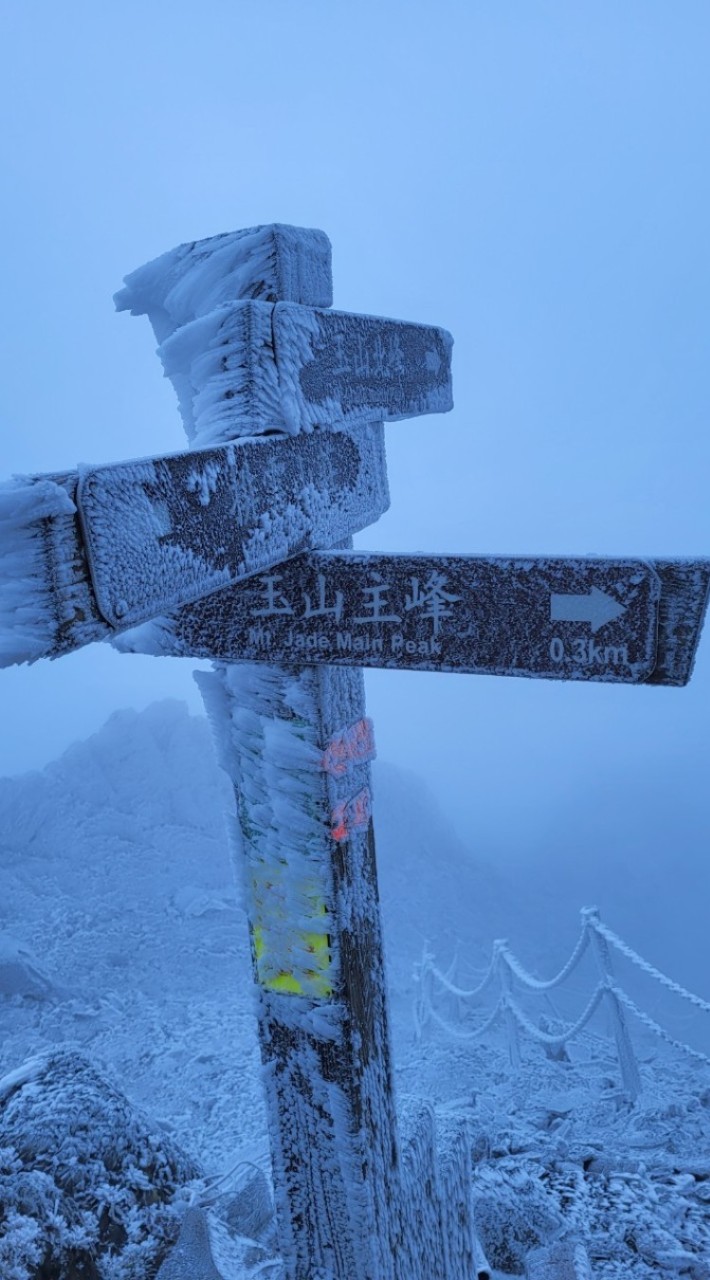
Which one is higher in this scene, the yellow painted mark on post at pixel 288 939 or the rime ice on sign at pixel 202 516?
the rime ice on sign at pixel 202 516

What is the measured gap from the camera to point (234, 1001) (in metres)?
8.35

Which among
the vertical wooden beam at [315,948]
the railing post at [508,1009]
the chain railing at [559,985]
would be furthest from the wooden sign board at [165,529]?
the railing post at [508,1009]

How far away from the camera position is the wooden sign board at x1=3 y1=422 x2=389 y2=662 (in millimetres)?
1005

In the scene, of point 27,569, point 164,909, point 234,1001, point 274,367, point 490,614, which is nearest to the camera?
point 27,569

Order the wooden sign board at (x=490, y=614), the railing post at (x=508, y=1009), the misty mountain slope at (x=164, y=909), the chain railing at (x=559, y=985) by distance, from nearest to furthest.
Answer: the wooden sign board at (x=490, y=614), the chain railing at (x=559, y=985), the misty mountain slope at (x=164, y=909), the railing post at (x=508, y=1009)

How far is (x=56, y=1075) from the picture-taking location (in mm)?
3156

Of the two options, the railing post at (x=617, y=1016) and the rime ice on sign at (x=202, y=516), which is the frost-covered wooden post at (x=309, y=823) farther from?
the railing post at (x=617, y=1016)

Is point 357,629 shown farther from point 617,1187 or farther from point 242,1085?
point 242,1085

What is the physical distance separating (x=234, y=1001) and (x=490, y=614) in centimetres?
803

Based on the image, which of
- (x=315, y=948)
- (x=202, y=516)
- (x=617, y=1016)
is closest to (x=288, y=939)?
(x=315, y=948)

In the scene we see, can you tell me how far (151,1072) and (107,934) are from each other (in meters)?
2.67

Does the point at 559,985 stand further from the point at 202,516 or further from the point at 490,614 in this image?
the point at 202,516

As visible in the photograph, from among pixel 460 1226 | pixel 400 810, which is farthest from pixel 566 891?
pixel 460 1226

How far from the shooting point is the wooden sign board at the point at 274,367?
70.7 inches
